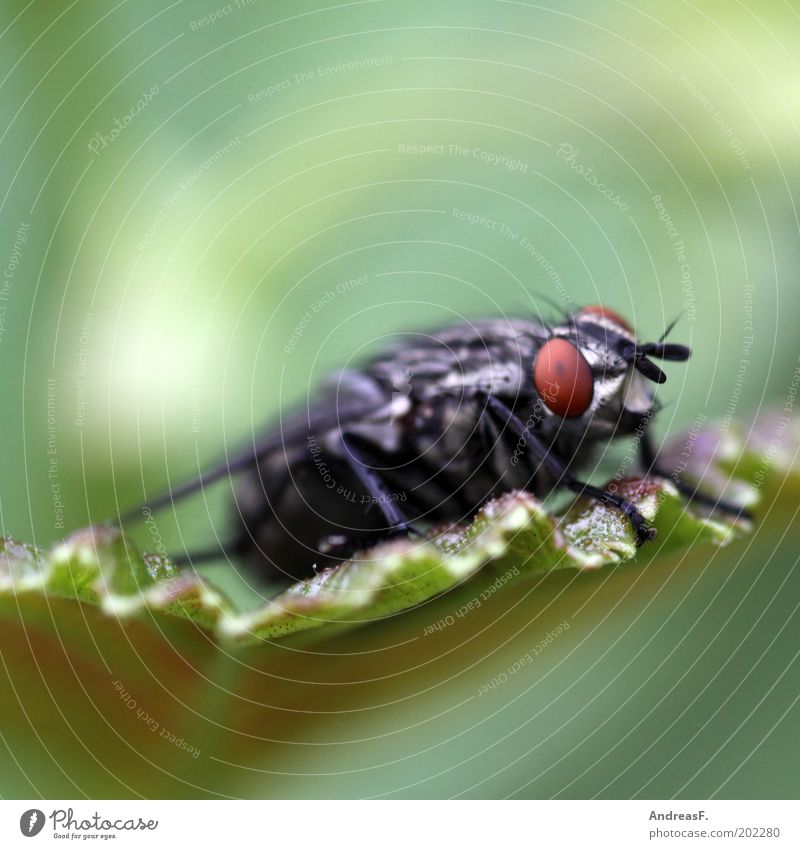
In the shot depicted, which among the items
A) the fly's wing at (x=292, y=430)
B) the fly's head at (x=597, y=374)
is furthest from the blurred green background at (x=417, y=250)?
the fly's head at (x=597, y=374)

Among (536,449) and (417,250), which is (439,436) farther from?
(417,250)

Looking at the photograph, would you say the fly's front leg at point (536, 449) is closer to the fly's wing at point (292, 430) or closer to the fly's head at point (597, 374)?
the fly's head at point (597, 374)

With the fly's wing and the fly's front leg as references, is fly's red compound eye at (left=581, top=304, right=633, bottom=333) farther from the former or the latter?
the fly's wing

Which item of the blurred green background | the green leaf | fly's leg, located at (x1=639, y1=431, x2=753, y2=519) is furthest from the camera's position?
the blurred green background

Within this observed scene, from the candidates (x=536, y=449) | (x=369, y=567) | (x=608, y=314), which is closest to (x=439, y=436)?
(x=536, y=449)

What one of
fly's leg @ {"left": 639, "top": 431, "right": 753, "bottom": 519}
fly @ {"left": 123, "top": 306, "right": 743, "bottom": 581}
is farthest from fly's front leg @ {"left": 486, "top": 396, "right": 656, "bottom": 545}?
fly's leg @ {"left": 639, "top": 431, "right": 753, "bottom": 519}
